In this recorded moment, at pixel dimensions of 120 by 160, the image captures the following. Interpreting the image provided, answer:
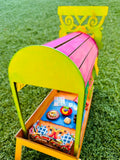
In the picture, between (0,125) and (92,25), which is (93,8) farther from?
(0,125)

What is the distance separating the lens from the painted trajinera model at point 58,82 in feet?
2.93

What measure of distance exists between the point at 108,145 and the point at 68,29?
70.6 inches

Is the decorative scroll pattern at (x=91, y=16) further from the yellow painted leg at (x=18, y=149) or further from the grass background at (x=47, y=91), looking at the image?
the yellow painted leg at (x=18, y=149)

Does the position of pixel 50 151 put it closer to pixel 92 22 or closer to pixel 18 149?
pixel 18 149

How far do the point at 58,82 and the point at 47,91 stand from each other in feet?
5.18

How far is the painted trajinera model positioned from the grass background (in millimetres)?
253

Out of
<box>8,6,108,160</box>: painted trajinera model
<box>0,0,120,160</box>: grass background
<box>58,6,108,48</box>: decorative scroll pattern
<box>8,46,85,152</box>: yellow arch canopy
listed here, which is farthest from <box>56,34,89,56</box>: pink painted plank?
<box>0,0,120,160</box>: grass background

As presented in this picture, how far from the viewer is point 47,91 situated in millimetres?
2508

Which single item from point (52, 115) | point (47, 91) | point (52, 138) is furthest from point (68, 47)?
point (47, 91)

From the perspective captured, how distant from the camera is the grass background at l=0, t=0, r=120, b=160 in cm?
161

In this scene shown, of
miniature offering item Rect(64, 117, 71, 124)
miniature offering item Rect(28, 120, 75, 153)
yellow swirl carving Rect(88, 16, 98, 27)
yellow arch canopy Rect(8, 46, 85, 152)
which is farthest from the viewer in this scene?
yellow swirl carving Rect(88, 16, 98, 27)

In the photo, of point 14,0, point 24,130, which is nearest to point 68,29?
point 24,130

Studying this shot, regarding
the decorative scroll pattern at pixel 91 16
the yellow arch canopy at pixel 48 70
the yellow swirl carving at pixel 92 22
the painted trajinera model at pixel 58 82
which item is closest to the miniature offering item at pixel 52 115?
the painted trajinera model at pixel 58 82

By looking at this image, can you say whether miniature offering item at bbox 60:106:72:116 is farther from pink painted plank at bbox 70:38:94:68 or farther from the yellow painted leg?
pink painted plank at bbox 70:38:94:68
